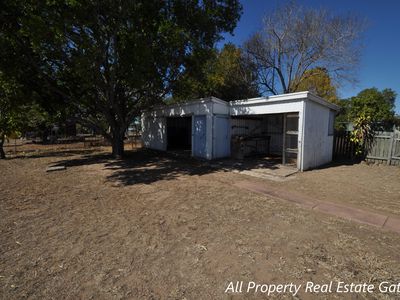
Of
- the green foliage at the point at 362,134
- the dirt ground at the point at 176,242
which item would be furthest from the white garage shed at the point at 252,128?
the dirt ground at the point at 176,242

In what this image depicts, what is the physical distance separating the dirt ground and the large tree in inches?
190

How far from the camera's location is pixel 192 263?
291cm

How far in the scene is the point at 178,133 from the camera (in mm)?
15609

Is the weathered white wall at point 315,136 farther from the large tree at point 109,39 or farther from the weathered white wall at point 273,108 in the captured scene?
the large tree at point 109,39

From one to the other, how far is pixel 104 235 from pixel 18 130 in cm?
1219

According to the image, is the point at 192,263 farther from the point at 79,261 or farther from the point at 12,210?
the point at 12,210

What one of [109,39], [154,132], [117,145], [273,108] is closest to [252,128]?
[273,108]

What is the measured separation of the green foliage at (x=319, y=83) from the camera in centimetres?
1872

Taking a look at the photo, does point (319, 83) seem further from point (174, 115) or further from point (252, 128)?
point (174, 115)

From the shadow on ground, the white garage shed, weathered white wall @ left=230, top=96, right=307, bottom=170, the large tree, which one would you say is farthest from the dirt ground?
the large tree

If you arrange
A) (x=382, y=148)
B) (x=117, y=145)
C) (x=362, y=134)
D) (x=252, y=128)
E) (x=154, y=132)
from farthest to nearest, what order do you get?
(x=154, y=132) < (x=252, y=128) < (x=117, y=145) < (x=362, y=134) < (x=382, y=148)

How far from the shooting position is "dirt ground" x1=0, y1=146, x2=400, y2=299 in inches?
99.7

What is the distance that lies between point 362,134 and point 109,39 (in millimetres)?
12496

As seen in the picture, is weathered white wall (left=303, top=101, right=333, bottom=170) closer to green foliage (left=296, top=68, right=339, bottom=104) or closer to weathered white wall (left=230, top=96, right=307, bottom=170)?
weathered white wall (left=230, top=96, right=307, bottom=170)
